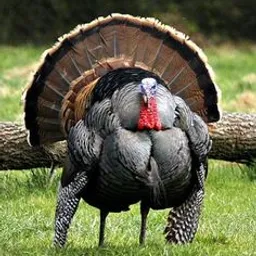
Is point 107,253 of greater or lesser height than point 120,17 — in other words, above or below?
below

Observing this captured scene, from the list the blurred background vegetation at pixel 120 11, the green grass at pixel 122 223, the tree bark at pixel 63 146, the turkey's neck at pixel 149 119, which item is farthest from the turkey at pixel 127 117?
the blurred background vegetation at pixel 120 11

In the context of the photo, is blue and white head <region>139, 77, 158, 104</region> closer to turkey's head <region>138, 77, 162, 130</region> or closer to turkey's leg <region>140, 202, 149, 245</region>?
turkey's head <region>138, 77, 162, 130</region>

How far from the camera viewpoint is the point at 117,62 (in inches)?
253

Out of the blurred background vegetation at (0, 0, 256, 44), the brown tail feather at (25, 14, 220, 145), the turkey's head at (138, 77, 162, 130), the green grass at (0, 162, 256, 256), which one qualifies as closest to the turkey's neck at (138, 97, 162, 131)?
the turkey's head at (138, 77, 162, 130)

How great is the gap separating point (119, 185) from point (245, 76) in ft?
32.4

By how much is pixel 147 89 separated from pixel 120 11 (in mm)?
16422

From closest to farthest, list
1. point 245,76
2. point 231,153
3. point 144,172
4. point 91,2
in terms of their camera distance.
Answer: point 144,172 → point 231,153 → point 245,76 → point 91,2

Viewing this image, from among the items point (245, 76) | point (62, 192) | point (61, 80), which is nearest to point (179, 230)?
point (62, 192)

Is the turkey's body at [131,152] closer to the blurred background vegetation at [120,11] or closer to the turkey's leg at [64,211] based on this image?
the turkey's leg at [64,211]

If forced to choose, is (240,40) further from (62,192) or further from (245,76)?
(62,192)

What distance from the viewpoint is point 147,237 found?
6.66 m

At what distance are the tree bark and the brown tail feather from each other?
4.34ft

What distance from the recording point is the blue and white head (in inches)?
216

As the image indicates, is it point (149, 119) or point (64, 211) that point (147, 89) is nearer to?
point (149, 119)
